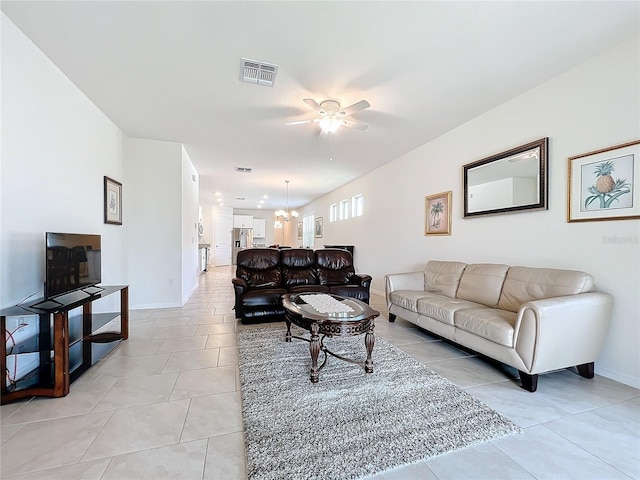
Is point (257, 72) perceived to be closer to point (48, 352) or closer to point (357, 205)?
point (48, 352)

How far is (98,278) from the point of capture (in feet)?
9.15

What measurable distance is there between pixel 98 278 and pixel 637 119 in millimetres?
5022

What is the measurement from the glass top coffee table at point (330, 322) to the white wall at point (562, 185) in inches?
75.8

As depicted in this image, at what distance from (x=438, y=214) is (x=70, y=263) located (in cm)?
436

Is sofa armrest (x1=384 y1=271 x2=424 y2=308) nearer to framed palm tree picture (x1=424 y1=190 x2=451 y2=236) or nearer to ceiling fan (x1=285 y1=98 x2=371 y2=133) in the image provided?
framed palm tree picture (x1=424 y1=190 x2=451 y2=236)

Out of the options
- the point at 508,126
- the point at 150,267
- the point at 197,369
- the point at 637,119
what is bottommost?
the point at 197,369

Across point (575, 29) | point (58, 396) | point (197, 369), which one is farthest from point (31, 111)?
point (575, 29)

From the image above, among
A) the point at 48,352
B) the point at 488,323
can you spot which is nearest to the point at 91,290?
the point at 48,352

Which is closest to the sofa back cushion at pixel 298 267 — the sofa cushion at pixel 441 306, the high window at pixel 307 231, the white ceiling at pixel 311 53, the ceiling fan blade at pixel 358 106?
the sofa cushion at pixel 441 306

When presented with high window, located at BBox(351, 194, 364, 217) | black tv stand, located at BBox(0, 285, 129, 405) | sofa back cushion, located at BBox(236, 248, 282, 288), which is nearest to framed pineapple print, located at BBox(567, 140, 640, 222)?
sofa back cushion, located at BBox(236, 248, 282, 288)

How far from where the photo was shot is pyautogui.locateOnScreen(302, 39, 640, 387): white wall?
2168 millimetres

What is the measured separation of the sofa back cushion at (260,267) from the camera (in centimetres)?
404

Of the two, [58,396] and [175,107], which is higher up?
[175,107]

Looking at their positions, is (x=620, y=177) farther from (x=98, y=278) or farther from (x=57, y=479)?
(x=98, y=278)
